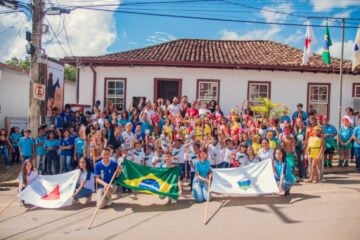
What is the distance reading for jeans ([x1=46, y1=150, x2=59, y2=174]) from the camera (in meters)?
12.4

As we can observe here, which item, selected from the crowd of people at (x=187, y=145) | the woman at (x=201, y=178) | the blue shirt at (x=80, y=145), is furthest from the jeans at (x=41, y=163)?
the woman at (x=201, y=178)

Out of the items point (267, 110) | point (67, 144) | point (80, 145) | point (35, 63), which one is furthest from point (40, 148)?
point (267, 110)

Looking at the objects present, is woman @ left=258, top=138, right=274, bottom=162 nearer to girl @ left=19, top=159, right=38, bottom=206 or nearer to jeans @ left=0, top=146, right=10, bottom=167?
girl @ left=19, top=159, right=38, bottom=206

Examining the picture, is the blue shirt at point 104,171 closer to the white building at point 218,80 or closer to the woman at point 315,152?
the woman at point 315,152

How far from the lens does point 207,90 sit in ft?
63.3

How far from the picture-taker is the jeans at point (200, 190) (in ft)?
32.4

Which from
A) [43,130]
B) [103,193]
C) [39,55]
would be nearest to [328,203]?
[103,193]

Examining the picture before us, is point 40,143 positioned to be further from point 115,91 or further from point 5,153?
point 115,91

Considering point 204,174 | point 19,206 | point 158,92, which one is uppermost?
point 158,92

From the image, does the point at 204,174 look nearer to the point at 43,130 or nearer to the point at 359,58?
the point at 43,130

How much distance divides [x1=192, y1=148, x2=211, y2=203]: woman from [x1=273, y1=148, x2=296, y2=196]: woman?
5.98 ft

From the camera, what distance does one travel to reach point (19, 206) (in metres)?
9.87

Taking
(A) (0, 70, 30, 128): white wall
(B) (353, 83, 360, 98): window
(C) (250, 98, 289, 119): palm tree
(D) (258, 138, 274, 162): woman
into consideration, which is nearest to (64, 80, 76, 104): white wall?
(A) (0, 70, 30, 128): white wall

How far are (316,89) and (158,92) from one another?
7707mm
